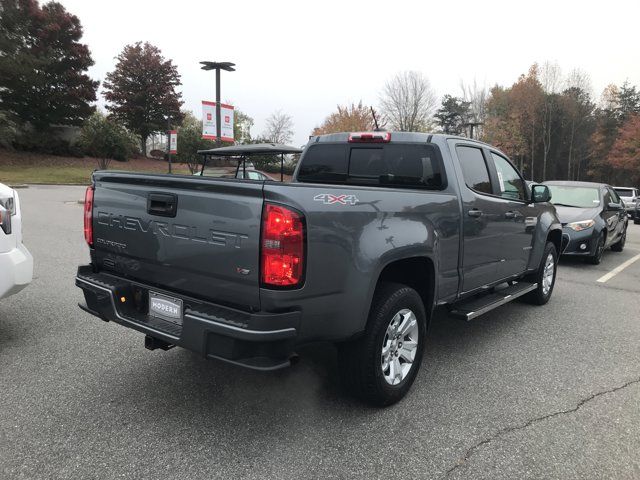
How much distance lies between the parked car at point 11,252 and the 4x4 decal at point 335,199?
273 cm

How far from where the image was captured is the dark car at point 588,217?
27.9 feet

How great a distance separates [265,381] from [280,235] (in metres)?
1.56

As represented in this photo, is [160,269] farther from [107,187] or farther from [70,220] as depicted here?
[70,220]

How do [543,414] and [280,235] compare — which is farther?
[543,414]

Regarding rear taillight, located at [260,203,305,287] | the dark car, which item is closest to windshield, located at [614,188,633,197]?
the dark car

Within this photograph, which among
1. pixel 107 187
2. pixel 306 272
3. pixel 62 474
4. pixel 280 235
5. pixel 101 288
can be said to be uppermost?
pixel 107 187

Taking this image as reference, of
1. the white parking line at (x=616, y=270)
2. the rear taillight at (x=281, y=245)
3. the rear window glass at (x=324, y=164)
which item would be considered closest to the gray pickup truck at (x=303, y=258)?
the rear taillight at (x=281, y=245)

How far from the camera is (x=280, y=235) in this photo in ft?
7.83

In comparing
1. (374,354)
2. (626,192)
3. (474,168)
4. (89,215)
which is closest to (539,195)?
(474,168)

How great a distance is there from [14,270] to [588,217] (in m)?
8.91

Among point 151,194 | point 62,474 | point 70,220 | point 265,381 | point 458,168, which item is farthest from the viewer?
point 70,220

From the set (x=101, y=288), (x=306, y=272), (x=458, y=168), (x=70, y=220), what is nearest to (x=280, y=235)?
(x=306, y=272)

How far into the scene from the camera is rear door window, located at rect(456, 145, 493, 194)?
13.1 ft

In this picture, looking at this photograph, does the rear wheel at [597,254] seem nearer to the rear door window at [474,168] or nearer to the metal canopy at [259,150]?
the rear door window at [474,168]
